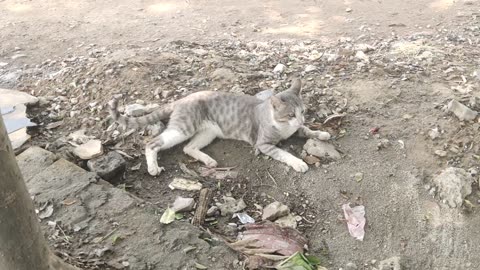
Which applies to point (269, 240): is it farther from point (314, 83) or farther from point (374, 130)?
point (314, 83)

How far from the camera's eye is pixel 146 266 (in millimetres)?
3137

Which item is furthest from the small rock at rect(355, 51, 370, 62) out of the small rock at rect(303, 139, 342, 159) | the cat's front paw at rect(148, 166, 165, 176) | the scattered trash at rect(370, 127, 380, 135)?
the cat's front paw at rect(148, 166, 165, 176)

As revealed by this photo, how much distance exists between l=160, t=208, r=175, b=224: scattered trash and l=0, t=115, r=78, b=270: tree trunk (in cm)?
100

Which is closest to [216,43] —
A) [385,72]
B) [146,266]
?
[385,72]

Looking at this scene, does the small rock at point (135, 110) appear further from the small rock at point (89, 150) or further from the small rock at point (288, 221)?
the small rock at point (288, 221)

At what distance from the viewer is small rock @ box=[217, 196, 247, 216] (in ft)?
12.1

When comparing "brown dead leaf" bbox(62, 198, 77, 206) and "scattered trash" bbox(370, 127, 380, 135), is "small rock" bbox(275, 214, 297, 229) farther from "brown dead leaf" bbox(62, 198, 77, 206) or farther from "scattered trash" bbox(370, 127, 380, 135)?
"brown dead leaf" bbox(62, 198, 77, 206)

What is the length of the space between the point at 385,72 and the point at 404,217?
1762 mm

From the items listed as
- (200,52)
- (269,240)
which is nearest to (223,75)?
(200,52)

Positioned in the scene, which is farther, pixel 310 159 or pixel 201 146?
pixel 201 146

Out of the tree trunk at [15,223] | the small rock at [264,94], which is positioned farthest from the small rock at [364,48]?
the tree trunk at [15,223]

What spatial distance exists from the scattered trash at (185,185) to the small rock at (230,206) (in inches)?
9.1

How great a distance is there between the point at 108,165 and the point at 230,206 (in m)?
0.94

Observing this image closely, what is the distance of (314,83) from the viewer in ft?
16.2
